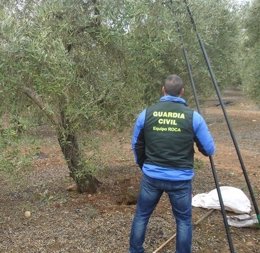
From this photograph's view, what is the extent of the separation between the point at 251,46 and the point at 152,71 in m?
13.3

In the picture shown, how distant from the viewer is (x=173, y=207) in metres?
4.93

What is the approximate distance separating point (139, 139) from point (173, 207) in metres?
0.87

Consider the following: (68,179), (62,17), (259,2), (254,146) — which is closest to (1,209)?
(68,179)

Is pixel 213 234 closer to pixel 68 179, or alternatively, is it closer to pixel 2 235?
pixel 2 235

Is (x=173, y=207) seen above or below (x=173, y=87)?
below

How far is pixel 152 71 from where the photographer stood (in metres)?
7.84

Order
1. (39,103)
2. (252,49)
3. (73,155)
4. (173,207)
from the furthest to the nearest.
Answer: (252,49) < (73,155) < (39,103) < (173,207)

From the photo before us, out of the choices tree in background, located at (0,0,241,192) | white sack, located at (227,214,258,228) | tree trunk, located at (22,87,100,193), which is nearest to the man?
tree in background, located at (0,0,241,192)

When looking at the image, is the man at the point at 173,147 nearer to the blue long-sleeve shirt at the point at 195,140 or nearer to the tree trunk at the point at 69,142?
the blue long-sleeve shirt at the point at 195,140

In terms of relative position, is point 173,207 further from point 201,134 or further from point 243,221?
point 243,221

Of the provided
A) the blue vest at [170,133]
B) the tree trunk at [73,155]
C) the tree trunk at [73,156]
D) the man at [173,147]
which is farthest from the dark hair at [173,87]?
the tree trunk at [73,155]

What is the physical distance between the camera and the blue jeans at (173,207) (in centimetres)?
482

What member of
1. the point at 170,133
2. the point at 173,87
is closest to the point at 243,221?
the point at 170,133

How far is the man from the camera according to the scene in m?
4.70
